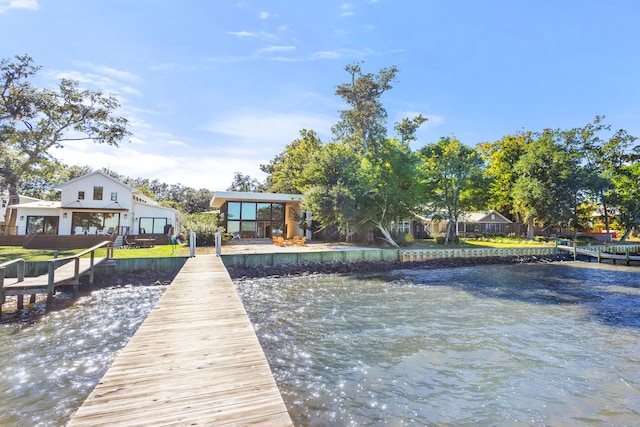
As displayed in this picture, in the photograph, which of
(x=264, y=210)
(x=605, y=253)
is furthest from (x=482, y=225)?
(x=264, y=210)

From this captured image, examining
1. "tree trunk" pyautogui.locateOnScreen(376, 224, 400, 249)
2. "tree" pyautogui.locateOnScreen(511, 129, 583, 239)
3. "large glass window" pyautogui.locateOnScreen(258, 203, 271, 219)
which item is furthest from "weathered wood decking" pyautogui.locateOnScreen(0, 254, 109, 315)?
"tree" pyautogui.locateOnScreen(511, 129, 583, 239)

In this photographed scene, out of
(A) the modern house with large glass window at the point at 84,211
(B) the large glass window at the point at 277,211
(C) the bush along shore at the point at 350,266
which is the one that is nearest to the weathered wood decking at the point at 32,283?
(C) the bush along shore at the point at 350,266

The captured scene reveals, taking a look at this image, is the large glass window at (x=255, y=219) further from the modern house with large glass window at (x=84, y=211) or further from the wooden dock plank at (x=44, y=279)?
the wooden dock plank at (x=44, y=279)

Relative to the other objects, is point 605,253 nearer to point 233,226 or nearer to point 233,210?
point 233,226

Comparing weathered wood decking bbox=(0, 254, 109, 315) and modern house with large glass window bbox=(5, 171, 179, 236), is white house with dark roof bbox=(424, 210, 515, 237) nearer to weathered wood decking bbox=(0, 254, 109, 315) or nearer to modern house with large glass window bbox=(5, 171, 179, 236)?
modern house with large glass window bbox=(5, 171, 179, 236)

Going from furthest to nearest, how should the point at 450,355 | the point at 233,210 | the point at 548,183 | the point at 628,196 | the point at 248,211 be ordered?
the point at 628,196
the point at 548,183
the point at 248,211
the point at 233,210
the point at 450,355

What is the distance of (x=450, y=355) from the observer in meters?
6.23

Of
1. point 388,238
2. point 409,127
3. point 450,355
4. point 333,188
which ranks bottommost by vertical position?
point 450,355

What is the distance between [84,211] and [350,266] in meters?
20.8

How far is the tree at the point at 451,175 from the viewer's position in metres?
26.3

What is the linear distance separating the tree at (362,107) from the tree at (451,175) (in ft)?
16.9

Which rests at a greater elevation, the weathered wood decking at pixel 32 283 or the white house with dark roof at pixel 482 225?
the white house with dark roof at pixel 482 225

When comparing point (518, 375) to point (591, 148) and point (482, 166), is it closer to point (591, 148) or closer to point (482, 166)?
point (482, 166)

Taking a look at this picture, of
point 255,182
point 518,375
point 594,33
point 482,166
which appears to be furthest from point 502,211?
point 518,375
